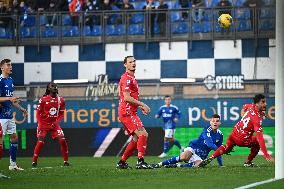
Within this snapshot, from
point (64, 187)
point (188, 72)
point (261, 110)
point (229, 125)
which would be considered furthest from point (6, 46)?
point (64, 187)

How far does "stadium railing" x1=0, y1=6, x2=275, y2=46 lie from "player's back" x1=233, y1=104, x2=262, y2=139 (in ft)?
30.9

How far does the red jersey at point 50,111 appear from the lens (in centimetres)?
1948

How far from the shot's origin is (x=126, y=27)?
2731cm

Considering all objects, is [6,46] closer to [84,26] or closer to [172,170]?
[84,26]

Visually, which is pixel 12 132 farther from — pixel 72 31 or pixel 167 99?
pixel 72 31

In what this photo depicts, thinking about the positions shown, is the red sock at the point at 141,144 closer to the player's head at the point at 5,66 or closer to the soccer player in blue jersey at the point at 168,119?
the player's head at the point at 5,66

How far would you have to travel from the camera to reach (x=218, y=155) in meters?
16.9

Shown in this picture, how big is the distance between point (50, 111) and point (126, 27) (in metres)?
8.27

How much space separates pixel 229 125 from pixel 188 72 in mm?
2374

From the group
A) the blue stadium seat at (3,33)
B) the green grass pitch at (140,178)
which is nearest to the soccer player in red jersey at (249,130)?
the green grass pitch at (140,178)

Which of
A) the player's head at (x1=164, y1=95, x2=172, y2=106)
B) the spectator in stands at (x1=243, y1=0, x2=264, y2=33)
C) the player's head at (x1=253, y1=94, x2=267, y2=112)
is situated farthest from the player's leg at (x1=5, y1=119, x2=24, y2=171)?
the spectator in stands at (x1=243, y1=0, x2=264, y2=33)

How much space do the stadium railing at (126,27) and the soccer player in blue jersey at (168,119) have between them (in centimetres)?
237

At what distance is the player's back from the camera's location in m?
16.5

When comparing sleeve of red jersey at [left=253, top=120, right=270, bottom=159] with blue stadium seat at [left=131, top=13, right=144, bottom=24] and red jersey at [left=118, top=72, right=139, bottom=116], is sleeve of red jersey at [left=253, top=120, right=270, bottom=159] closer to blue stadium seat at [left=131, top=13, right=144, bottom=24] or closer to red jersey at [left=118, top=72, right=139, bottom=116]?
red jersey at [left=118, top=72, right=139, bottom=116]
